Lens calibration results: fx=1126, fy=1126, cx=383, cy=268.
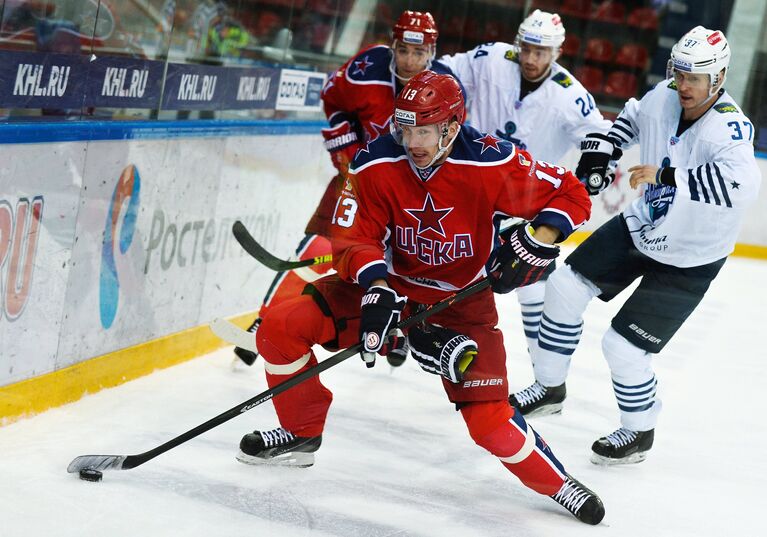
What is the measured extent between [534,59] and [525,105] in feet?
0.56

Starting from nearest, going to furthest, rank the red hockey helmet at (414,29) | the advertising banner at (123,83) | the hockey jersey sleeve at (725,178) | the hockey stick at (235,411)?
1. the hockey stick at (235,411)
2. the hockey jersey sleeve at (725,178)
3. the advertising banner at (123,83)
4. the red hockey helmet at (414,29)

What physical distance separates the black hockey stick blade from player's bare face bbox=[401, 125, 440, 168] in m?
0.90

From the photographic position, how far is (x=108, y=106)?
3.38 meters

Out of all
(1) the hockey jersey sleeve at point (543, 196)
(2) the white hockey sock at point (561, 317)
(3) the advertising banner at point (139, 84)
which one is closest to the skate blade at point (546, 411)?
(2) the white hockey sock at point (561, 317)

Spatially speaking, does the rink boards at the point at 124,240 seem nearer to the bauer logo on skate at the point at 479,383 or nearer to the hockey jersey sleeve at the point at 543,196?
the hockey jersey sleeve at the point at 543,196

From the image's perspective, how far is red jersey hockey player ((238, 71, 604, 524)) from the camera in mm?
2730

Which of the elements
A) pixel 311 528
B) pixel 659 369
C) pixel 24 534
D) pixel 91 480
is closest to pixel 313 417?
pixel 311 528

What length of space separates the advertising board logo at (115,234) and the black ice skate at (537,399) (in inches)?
53.3

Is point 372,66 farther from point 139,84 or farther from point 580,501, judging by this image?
point 580,501

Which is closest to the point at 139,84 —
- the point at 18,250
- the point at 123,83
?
the point at 123,83

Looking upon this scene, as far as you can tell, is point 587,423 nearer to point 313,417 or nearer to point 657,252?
point 657,252

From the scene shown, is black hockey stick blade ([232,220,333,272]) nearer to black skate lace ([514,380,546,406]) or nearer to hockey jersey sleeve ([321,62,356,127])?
hockey jersey sleeve ([321,62,356,127])

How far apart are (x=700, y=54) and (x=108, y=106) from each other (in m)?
1.72

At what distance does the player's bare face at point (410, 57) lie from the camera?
379 centimetres
